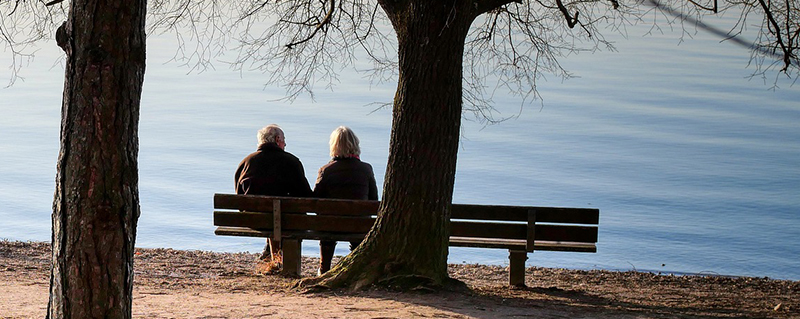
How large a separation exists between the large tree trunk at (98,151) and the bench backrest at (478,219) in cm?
379

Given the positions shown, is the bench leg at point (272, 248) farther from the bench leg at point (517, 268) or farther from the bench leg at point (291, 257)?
the bench leg at point (517, 268)

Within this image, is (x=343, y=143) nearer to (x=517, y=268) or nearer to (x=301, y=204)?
(x=301, y=204)

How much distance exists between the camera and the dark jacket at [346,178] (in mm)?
9500

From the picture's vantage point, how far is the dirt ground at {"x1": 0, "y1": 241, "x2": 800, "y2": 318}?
23.7 ft

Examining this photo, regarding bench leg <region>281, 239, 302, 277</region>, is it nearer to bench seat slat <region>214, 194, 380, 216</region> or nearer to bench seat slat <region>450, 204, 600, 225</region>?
bench seat slat <region>214, 194, 380, 216</region>

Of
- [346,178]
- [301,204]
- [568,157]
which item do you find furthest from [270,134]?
[568,157]

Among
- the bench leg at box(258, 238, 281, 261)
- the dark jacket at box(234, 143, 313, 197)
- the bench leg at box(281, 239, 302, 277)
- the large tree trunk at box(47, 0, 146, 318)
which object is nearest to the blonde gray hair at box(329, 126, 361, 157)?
the dark jacket at box(234, 143, 313, 197)

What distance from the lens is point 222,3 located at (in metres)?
11.1

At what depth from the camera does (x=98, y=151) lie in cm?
503

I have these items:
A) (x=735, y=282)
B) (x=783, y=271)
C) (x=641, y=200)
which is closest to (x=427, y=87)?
(x=735, y=282)

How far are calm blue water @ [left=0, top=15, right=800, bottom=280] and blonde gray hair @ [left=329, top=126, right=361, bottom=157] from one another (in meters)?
4.47

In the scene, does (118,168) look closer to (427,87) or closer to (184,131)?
(427,87)

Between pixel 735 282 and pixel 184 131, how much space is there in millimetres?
18044

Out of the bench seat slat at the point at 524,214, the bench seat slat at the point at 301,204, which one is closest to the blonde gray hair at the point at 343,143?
the bench seat slat at the point at 301,204
